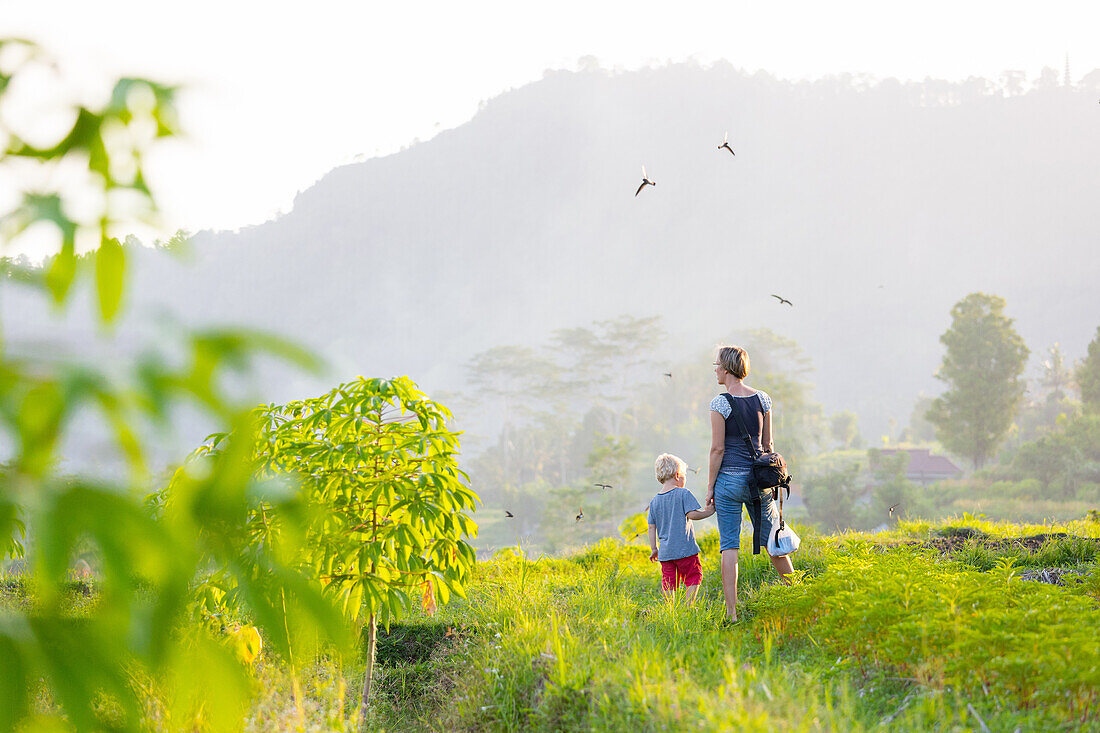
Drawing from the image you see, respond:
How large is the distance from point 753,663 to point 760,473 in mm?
1712

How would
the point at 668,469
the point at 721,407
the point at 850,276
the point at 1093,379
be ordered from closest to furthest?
the point at 721,407
the point at 668,469
the point at 1093,379
the point at 850,276

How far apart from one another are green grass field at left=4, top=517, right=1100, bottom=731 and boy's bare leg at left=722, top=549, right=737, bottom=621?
0.46 feet

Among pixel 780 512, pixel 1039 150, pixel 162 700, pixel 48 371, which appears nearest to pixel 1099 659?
pixel 780 512

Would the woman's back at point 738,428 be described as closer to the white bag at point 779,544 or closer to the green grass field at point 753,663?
the white bag at point 779,544

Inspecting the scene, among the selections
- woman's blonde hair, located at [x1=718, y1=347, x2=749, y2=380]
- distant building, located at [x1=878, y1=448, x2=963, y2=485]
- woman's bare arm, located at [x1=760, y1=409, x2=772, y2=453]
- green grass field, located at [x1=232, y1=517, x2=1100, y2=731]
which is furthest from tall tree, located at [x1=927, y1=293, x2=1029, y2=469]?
woman's blonde hair, located at [x1=718, y1=347, x2=749, y2=380]

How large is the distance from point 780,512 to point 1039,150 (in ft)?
722

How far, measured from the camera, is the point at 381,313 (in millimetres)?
196875

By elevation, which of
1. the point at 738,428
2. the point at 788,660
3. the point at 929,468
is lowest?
the point at 929,468

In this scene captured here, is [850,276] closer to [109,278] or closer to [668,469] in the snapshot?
[668,469]

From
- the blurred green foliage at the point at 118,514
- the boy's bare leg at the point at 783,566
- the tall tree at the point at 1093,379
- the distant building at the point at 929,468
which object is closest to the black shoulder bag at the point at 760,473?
the boy's bare leg at the point at 783,566

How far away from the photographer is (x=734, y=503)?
5.93m

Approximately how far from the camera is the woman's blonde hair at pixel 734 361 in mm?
5973

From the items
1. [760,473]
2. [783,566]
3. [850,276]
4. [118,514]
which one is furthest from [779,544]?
[850,276]

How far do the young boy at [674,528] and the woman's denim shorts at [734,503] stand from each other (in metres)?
0.56
